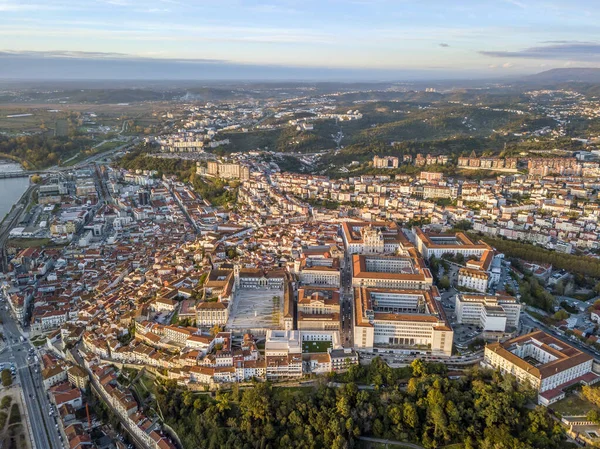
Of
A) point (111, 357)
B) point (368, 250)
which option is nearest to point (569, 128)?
point (368, 250)

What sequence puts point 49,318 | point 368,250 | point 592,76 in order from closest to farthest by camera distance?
point 49,318
point 368,250
point 592,76

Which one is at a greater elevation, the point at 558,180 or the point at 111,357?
the point at 558,180

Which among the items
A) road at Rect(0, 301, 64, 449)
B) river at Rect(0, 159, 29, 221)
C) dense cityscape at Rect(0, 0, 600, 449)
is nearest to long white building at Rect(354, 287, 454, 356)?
dense cityscape at Rect(0, 0, 600, 449)

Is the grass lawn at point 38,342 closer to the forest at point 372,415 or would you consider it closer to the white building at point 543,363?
the forest at point 372,415

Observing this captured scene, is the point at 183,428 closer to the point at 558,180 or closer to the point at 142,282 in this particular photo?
the point at 142,282

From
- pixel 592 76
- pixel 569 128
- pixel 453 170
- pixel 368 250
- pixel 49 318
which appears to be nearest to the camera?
pixel 49 318

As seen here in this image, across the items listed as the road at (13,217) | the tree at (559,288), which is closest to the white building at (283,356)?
the tree at (559,288)
